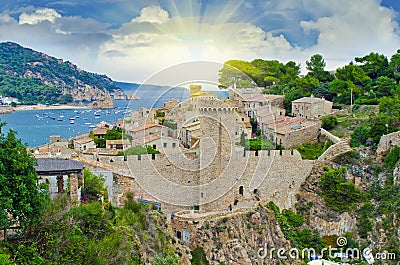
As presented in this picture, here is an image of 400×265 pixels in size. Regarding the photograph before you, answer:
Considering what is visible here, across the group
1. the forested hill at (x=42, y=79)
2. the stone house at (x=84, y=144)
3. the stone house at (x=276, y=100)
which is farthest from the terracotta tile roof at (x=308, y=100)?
the forested hill at (x=42, y=79)

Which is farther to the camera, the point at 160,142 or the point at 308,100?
the point at 308,100

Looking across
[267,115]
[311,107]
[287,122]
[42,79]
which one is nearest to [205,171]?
[287,122]

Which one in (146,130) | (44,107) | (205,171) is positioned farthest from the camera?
(44,107)

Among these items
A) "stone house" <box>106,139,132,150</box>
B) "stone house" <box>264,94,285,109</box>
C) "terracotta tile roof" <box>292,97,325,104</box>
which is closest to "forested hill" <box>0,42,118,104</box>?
"stone house" <box>264,94,285,109</box>

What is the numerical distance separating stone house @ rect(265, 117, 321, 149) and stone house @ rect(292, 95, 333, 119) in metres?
1.67

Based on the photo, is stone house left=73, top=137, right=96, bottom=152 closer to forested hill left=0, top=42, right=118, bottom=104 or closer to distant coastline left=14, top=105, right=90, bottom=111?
distant coastline left=14, top=105, right=90, bottom=111

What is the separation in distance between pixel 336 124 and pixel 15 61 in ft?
250

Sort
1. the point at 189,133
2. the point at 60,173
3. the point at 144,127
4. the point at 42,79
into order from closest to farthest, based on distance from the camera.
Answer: the point at 60,173 → the point at 189,133 → the point at 144,127 → the point at 42,79

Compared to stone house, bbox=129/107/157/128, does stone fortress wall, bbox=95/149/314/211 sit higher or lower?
lower

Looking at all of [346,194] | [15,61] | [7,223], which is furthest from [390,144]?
[15,61]

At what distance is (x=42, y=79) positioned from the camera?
8331 cm

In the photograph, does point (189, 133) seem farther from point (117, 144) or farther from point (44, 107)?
point (44, 107)

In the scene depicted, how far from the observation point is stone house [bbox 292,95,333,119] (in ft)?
78.3

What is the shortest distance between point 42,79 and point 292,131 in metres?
71.5
